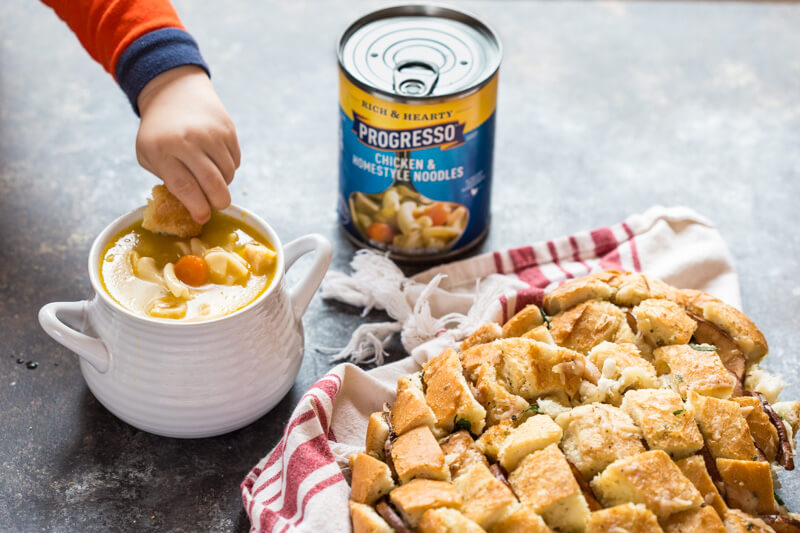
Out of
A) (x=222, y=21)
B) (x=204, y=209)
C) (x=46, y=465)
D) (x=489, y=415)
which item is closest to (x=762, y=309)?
(x=489, y=415)

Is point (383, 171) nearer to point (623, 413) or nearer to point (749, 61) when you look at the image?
point (623, 413)

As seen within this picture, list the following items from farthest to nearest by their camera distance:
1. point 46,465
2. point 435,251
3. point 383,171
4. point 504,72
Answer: point 504,72
point 435,251
point 383,171
point 46,465

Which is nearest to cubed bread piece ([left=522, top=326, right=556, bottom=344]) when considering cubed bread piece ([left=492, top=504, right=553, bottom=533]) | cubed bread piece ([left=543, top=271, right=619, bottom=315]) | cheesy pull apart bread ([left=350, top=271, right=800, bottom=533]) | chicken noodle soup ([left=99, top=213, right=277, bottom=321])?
cheesy pull apart bread ([left=350, top=271, right=800, bottom=533])

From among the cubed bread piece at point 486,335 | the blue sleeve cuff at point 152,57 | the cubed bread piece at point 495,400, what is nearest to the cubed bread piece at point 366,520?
the cubed bread piece at point 495,400

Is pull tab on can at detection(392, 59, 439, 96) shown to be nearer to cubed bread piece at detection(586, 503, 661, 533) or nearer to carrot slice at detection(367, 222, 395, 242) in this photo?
carrot slice at detection(367, 222, 395, 242)

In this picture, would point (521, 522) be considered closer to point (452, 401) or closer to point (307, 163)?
point (452, 401)

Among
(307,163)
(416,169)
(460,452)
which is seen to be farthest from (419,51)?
(460,452)

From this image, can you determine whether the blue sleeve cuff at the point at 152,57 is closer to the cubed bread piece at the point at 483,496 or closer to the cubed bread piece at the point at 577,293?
the cubed bread piece at the point at 577,293
